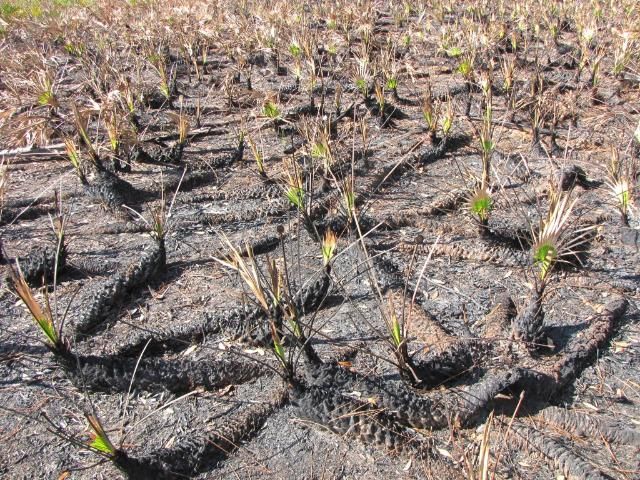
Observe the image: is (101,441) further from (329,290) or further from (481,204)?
(481,204)

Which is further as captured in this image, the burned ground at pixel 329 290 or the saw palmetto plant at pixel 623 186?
the saw palmetto plant at pixel 623 186

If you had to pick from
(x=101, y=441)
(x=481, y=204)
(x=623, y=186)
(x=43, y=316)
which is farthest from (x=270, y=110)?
(x=101, y=441)

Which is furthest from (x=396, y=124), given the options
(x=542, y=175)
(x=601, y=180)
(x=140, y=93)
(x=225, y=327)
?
(x=225, y=327)

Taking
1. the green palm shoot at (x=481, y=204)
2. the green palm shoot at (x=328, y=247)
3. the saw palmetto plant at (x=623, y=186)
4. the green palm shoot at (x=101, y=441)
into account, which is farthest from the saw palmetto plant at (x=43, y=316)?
the saw palmetto plant at (x=623, y=186)

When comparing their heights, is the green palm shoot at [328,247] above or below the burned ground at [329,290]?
above

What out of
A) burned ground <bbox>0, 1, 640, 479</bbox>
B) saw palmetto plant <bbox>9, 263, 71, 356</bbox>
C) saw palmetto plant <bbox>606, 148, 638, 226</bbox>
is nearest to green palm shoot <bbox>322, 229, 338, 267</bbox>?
burned ground <bbox>0, 1, 640, 479</bbox>

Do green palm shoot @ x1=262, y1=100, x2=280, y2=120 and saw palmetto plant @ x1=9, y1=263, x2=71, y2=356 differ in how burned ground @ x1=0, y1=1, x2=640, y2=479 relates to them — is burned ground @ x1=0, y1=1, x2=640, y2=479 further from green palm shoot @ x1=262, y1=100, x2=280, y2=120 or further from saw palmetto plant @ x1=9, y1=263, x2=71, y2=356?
green palm shoot @ x1=262, y1=100, x2=280, y2=120

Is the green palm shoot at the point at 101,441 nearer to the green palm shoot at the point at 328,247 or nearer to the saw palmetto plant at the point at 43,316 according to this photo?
the saw palmetto plant at the point at 43,316

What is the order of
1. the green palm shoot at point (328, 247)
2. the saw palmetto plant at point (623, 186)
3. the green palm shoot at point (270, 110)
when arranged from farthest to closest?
the green palm shoot at point (270, 110)
the saw palmetto plant at point (623, 186)
the green palm shoot at point (328, 247)

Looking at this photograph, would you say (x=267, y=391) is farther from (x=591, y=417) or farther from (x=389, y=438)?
(x=591, y=417)

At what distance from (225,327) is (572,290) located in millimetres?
1426

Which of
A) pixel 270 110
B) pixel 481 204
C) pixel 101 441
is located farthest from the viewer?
pixel 270 110

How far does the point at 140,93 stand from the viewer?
4262 millimetres

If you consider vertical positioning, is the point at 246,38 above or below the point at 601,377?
above
